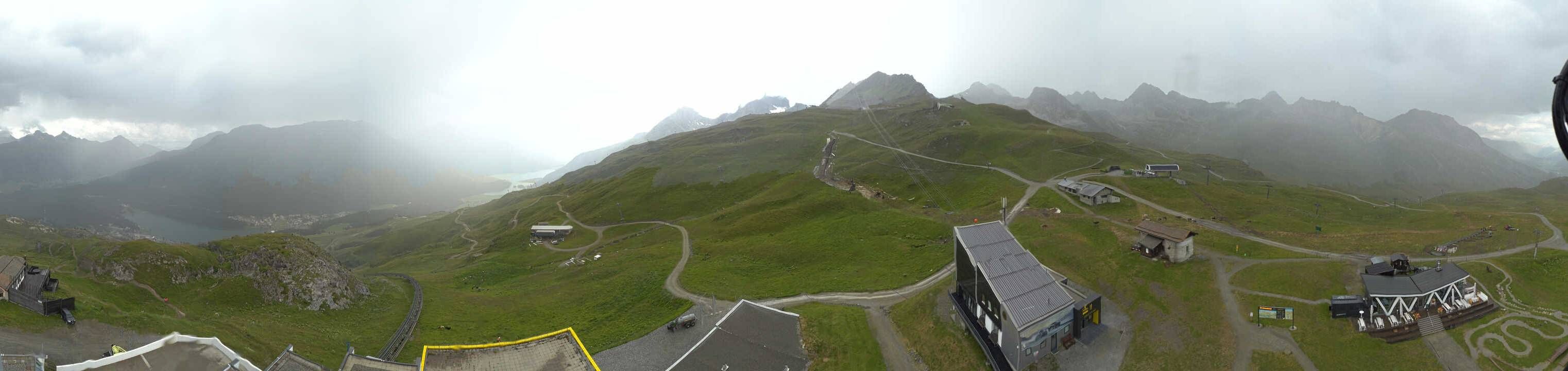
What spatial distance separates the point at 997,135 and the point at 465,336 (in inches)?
4854

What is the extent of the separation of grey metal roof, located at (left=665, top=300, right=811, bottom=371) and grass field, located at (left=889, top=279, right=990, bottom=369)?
902cm

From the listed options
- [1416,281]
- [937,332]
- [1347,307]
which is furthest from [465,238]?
[1416,281]

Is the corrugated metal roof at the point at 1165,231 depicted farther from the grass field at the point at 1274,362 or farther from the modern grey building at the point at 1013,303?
the grass field at the point at 1274,362

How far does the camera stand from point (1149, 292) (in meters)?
40.8

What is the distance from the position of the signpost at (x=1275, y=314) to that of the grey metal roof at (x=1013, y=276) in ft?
43.6

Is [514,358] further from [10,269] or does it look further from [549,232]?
[549,232]

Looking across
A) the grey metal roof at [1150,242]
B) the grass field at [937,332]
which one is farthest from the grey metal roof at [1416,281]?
the grass field at [937,332]

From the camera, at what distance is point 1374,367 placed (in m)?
31.1

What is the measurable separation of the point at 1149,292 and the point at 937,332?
18655mm

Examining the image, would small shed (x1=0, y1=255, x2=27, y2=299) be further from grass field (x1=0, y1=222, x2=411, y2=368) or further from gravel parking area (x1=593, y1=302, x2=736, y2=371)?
gravel parking area (x1=593, y1=302, x2=736, y2=371)

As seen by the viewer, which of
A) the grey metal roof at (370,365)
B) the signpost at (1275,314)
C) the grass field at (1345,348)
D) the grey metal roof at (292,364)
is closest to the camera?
the grey metal roof at (370,365)

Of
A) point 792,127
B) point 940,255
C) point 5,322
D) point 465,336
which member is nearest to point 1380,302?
point 940,255

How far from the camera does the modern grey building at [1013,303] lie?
33.6 m

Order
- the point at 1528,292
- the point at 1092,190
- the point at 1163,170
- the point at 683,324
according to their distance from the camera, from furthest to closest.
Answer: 1. the point at 1163,170
2. the point at 1092,190
3. the point at 683,324
4. the point at 1528,292
